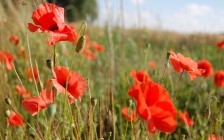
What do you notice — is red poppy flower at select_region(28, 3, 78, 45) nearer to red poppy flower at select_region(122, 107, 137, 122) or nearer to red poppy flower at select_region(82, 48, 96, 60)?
red poppy flower at select_region(122, 107, 137, 122)

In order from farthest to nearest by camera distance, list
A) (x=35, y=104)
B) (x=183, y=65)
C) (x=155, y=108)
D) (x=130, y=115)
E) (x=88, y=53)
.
Result: (x=88, y=53)
(x=130, y=115)
(x=183, y=65)
(x=35, y=104)
(x=155, y=108)

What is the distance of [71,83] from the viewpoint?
3.63 ft

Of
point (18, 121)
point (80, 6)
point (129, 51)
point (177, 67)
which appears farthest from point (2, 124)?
point (80, 6)

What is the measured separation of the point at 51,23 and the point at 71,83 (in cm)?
19

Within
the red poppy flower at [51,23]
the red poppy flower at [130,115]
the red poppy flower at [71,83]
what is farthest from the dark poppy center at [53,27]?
the red poppy flower at [130,115]

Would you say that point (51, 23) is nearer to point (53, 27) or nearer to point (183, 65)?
point (53, 27)

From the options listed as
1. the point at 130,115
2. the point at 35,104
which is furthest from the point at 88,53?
the point at 35,104

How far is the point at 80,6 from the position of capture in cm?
2475

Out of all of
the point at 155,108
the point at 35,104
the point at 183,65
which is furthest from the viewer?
the point at 183,65

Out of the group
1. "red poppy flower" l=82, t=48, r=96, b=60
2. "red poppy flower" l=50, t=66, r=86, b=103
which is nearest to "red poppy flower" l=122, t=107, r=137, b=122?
"red poppy flower" l=50, t=66, r=86, b=103

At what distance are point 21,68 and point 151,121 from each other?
2.41 m

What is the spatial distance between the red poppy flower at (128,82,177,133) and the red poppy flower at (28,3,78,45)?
296 millimetres

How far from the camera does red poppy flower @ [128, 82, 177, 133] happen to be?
831mm

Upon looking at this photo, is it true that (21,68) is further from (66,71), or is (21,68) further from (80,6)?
(80,6)
